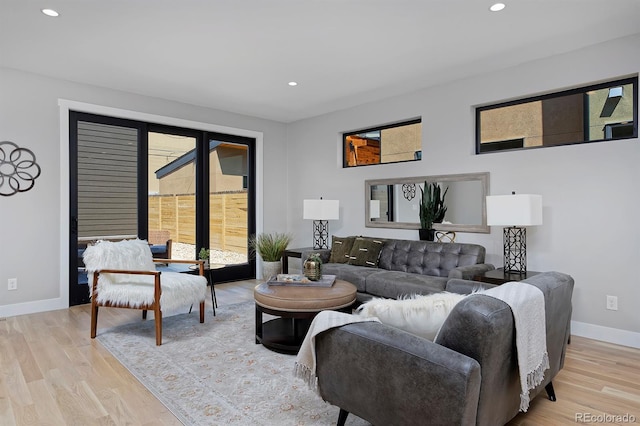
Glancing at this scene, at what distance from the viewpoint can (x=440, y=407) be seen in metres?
1.44

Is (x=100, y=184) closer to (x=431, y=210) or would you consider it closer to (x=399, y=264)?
(x=399, y=264)

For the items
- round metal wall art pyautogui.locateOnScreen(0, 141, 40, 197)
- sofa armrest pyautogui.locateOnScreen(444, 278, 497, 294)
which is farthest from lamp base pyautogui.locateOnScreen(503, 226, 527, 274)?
round metal wall art pyautogui.locateOnScreen(0, 141, 40, 197)

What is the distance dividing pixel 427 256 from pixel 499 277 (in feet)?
3.14

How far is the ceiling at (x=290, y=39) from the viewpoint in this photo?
2.81 m

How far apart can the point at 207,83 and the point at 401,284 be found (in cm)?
317

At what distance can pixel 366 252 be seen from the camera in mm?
4590

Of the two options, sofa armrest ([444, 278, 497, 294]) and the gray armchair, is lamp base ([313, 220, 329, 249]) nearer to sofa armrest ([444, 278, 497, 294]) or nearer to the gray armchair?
sofa armrest ([444, 278, 497, 294])

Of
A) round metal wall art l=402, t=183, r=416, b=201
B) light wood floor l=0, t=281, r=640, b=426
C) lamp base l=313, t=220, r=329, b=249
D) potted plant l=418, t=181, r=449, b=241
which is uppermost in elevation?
round metal wall art l=402, t=183, r=416, b=201

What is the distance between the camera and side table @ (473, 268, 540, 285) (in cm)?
330

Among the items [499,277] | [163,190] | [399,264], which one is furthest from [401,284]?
[163,190]

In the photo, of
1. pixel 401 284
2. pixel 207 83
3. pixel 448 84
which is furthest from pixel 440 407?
pixel 207 83

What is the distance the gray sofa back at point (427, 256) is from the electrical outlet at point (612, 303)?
109 cm

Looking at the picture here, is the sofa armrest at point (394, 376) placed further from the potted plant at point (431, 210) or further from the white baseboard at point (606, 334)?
the potted plant at point (431, 210)

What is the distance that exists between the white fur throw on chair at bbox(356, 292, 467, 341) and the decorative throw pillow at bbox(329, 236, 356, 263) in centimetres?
287
